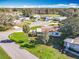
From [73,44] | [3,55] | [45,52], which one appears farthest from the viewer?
[73,44]

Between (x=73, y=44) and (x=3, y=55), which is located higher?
(x=73, y=44)

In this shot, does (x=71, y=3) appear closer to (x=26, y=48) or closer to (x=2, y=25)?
(x=26, y=48)

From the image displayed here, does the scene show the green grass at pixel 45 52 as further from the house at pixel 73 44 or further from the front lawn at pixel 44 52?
the house at pixel 73 44

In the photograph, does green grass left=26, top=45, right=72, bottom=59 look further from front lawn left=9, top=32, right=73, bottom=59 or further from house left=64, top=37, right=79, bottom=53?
house left=64, top=37, right=79, bottom=53

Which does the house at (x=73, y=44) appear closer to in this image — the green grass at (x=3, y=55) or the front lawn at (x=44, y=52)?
the front lawn at (x=44, y=52)

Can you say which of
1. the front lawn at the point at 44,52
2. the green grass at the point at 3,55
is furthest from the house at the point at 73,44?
the green grass at the point at 3,55

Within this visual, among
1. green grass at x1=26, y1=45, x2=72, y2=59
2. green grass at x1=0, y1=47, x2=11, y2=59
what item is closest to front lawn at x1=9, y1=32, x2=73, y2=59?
green grass at x1=26, y1=45, x2=72, y2=59

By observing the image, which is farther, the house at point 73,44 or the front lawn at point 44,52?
the house at point 73,44

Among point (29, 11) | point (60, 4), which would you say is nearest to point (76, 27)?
point (60, 4)

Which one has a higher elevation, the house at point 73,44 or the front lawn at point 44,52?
the house at point 73,44

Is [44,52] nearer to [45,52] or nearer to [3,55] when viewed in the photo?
[45,52]

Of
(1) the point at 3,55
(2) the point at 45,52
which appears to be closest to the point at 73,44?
(2) the point at 45,52
